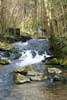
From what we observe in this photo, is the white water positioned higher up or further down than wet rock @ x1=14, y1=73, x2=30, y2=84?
further down

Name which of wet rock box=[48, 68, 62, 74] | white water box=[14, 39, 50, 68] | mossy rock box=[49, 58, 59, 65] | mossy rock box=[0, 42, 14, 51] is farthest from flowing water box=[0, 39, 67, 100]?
wet rock box=[48, 68, 62, 74]

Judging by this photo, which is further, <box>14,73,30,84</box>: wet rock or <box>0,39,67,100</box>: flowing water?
<box>14,73,30,84</box>: wet rock

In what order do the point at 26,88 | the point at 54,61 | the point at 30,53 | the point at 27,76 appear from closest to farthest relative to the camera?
the point at 26,88, the point at 27,76, the point at 54,61, the point at 30,53

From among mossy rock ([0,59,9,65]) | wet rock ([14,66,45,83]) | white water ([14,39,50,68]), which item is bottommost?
white water ([14,39,50,68])

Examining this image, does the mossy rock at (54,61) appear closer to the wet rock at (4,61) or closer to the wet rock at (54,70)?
the wet rock at (54,70)

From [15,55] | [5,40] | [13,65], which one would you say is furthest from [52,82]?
[5,40]

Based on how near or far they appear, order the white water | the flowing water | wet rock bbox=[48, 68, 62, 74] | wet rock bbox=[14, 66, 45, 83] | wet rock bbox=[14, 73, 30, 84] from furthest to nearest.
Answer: the white water < wet rock bbox=[48, 68, 62, 74] < wet rock bbox=[14, 66, 45, 83] < wet rock bbox=[14, 73, 30, 84] < the flowing water

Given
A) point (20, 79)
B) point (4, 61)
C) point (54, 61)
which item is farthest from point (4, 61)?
point (20, 79)

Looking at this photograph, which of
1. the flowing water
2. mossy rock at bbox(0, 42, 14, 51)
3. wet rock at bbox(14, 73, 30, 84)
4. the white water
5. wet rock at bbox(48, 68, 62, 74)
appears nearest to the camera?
the flowing water

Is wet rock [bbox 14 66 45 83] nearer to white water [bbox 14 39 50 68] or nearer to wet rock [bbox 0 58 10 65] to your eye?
white water [bbox 14 39 50 68]

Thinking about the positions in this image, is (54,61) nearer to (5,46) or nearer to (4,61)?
(4,61)

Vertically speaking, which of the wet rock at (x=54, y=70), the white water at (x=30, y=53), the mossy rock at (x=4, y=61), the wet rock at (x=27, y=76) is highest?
the wet rock at (x=27, y=76)

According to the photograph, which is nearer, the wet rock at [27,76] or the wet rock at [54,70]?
Answer: the wet rock at [27,76]

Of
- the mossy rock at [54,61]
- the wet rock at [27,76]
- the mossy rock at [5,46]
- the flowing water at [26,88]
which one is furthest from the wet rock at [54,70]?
the mossy rock at [5,46]
